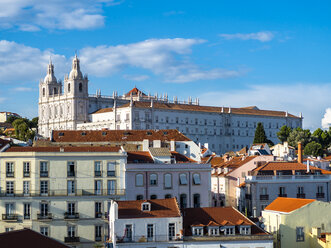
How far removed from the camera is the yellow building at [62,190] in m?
53.6

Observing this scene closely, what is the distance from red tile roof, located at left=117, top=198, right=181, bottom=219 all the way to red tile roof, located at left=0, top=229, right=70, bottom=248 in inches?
405

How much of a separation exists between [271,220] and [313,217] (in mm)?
3507

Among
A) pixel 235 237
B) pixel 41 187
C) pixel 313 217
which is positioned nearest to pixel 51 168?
pixel 41 187

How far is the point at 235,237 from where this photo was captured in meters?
45.6

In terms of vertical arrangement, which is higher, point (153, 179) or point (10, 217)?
point (153, 179)

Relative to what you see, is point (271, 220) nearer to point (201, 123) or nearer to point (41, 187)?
point (41, 187)

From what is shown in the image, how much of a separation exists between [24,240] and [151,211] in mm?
13116

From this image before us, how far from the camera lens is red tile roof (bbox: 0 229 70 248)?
33.9 meters

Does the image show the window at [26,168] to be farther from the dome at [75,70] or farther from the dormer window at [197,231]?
the dome at [75,70]

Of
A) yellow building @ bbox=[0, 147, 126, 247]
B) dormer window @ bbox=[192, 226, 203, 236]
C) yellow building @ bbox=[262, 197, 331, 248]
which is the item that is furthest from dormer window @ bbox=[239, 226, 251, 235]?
yellow building @ bbox=[0, 147, 126, 247]

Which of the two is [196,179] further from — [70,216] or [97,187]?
[70,216]

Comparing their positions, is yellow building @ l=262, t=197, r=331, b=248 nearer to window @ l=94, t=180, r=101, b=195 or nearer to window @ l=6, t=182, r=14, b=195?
window @ l=94, t=180, r=101, b=195

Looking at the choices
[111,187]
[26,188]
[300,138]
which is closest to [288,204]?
[111,187]

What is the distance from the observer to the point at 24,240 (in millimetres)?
34594
